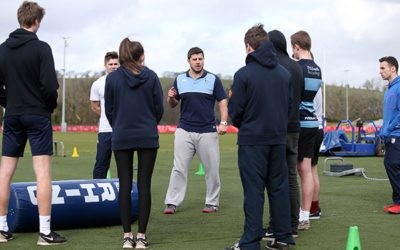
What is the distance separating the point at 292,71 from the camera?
532 cm

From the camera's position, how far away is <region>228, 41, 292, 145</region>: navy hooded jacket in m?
4.64

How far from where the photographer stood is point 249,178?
468 centimetres

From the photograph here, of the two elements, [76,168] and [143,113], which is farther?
[76,168]

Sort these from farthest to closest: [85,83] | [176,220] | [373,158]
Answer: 1. [85,83]
2. [373,158]
3. [176,220]

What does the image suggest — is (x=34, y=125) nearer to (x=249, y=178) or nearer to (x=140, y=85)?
(x=140, y=85)

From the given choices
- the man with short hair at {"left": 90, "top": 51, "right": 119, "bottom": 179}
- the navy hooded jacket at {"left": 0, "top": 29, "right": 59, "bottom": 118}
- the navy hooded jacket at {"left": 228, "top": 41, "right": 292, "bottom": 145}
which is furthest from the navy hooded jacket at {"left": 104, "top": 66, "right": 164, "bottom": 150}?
the man with short hair at {"left": 90, "top": 51, "right": 119, "bottom": 179}

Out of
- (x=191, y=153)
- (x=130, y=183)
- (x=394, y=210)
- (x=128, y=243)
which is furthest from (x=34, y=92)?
(x=394, y=210)

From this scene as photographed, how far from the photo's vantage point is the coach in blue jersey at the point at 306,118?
18.8 ft

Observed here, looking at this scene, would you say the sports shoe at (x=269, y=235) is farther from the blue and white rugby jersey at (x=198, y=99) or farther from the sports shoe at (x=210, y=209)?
the blue and white rugby jersey at (x=198, y=99)

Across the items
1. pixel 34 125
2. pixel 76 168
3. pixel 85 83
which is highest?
pixel 85 83

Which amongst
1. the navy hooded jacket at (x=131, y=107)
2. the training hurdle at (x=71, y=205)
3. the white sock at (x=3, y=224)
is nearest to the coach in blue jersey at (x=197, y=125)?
the training hurdle at (x=71, y=205)

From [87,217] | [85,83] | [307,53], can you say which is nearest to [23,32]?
[87,217]

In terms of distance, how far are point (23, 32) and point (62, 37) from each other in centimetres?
6117

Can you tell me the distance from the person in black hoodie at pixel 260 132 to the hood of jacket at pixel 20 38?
1.98m
